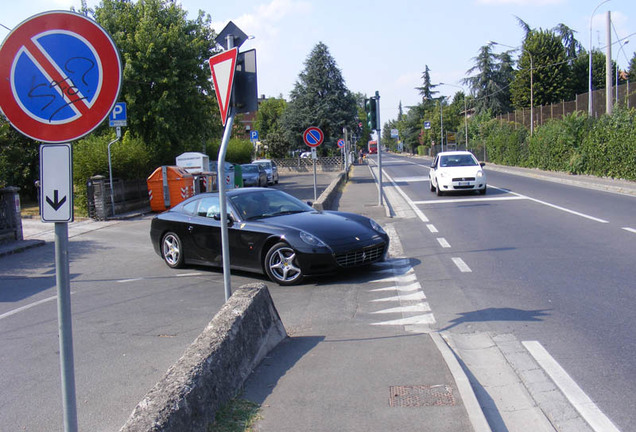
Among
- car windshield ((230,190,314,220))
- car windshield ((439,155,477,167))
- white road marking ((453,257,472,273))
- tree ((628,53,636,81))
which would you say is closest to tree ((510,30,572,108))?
tree ((628,53,636,81))

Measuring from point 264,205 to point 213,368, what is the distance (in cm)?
564

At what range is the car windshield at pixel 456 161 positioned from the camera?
21.8 m

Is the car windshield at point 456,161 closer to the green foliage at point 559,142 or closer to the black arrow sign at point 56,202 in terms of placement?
the green foliage at point 559,142

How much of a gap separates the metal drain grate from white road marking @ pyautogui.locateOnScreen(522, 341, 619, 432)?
2.76 feet

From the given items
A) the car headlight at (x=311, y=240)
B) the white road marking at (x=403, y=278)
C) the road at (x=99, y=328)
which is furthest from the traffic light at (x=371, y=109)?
the car headlight at (x=311, y=240)

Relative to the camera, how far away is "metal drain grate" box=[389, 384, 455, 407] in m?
3.81

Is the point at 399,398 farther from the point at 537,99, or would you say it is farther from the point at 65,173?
the point at 537,99

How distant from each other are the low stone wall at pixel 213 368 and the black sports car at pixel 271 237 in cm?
274

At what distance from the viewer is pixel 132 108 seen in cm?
2297

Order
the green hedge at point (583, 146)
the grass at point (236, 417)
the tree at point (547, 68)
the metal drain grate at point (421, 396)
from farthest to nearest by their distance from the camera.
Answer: the tree at point (547, 68) < the green hedge at point (583, 146) < the metal drain grate at point (421, 396) < the grass at point (236, 417)

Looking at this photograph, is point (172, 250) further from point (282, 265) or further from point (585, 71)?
point (585, 71)

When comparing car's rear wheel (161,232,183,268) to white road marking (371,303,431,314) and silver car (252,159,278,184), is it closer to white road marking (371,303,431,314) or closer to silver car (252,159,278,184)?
white road marking (371,303,431,314)

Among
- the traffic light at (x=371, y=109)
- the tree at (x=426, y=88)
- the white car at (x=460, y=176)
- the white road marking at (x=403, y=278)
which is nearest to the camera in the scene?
the white road marking at (x=403, y=278)

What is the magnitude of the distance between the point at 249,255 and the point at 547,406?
518 centimetres
